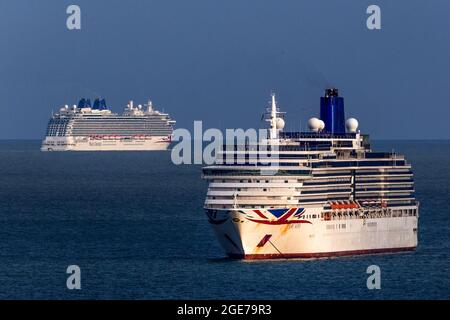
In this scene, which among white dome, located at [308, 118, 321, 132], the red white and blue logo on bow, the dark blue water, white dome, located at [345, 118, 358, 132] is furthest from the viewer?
white dome, located at [345, 118, 358, 132]

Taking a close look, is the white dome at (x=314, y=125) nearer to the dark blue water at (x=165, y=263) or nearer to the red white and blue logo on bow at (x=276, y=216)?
the dark blue water at (x=165, y=263)

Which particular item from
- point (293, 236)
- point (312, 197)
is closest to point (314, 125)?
point (312, 197)

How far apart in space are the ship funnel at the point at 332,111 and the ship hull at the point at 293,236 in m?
7.35

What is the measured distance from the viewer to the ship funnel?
8981cm

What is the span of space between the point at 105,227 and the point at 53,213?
15.3 m

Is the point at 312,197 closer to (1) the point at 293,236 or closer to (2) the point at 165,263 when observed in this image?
(1) the point at 293,236

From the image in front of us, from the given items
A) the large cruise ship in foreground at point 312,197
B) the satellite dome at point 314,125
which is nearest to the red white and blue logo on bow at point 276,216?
the large cruise ship in foreground at point 312,197

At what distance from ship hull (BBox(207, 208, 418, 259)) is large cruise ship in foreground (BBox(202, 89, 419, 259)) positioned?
0.05 m

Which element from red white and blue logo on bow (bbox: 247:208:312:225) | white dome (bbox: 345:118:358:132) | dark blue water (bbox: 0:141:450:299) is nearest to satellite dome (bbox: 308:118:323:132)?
white dome (bbox: 345:118:358:132)

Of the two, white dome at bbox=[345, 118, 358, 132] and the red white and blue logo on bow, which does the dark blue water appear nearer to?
the red white and blue logo on bow

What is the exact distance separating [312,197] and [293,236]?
2758 millimetres

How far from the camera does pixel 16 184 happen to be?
17412 centimetres

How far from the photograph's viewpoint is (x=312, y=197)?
8175 cm

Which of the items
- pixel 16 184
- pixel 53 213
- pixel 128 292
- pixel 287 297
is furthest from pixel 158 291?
pixel 16 184
